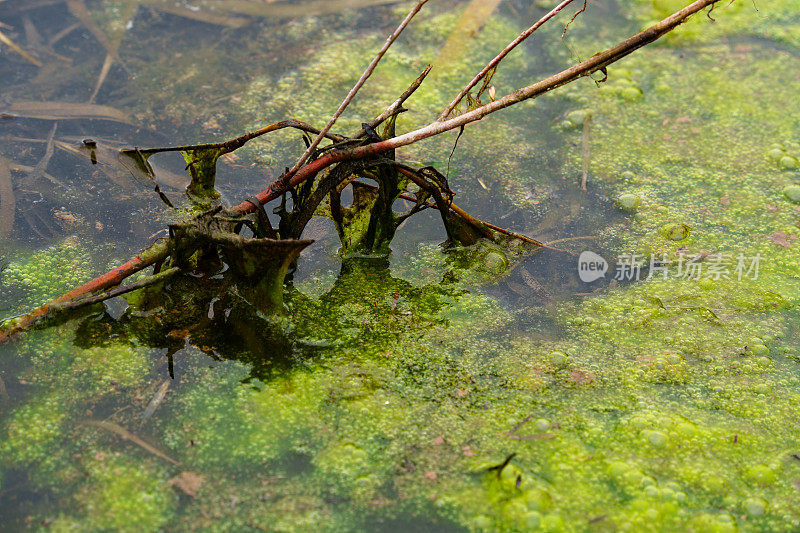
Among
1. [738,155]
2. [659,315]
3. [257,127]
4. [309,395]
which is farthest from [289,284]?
[738,155]

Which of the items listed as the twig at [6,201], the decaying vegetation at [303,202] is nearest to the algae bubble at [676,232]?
the decaying vegetation at [303,202]

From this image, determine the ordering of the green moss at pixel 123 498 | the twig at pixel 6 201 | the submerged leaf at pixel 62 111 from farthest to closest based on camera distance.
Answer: the submerged leaf at pixel 62 111, the twig at pixel 6 201, the green moss at pixel 123 498

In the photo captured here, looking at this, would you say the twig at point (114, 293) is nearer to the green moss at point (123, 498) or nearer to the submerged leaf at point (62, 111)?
the green moss at point (123, 498)

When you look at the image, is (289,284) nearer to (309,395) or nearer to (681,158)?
(309,395)

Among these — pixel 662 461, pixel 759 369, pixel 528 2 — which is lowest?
pixel 662 461

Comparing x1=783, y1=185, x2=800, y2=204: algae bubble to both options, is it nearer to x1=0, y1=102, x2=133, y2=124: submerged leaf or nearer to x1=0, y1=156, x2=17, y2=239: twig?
x1=0, y1=102, x2=133, y2=124: submerged leaf

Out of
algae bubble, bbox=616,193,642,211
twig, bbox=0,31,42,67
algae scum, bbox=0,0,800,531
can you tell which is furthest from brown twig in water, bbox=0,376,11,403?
algae bubble, bbox=616,193,642,211
